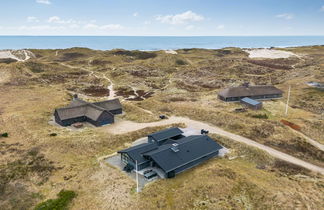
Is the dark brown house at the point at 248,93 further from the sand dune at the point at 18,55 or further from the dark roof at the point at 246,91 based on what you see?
the sand dune at the point at 18,55

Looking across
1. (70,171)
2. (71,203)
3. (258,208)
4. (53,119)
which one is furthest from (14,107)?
(258,208)

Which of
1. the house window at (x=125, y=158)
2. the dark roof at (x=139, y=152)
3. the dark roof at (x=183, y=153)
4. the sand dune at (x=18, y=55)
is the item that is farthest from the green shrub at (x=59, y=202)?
the sand dune at (x=18, y=55)

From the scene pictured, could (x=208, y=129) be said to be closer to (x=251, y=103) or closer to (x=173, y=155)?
(x=173, y=155)

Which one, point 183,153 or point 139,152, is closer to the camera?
point 183,153

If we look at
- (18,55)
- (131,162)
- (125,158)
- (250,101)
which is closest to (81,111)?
(125,158)

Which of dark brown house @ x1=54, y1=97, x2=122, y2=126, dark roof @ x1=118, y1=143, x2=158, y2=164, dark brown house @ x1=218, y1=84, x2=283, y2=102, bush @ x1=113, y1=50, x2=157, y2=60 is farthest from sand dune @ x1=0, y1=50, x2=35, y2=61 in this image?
dark roof @ x1=118, y1=143, x2=158, y2=164

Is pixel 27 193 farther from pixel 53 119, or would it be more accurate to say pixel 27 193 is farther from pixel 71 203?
pixel 53 119
